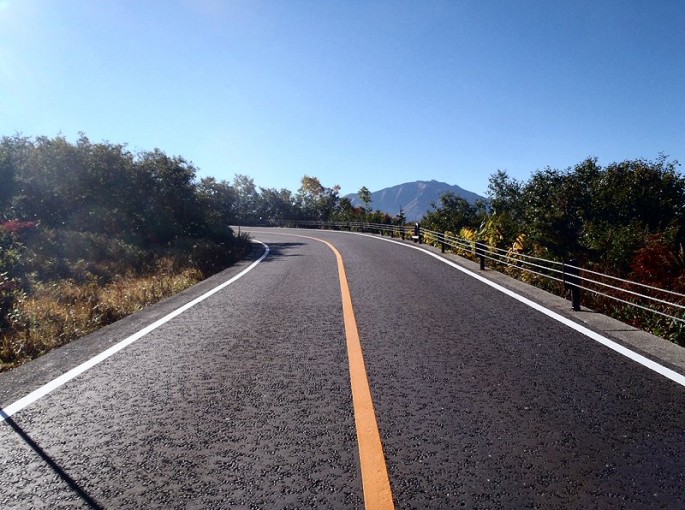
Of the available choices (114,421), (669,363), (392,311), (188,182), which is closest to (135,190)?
(188,182)

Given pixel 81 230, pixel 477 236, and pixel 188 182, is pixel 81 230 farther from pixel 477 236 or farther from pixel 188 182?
pixel 477 236

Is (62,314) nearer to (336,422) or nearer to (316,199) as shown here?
→ (336,422)

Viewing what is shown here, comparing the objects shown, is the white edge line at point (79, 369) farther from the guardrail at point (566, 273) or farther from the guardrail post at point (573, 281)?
the guardrail post at point (573, 281)

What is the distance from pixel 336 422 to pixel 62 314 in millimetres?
8027

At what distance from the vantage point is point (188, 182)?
1192 inches

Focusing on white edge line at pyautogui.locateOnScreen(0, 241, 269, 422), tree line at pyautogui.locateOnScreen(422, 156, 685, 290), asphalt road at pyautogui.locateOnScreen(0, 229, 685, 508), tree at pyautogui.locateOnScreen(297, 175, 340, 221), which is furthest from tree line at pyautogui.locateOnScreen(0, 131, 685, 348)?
tree at pyautogui.locateOnScreen(297, 175, 340, 221)

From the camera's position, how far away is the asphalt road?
268 cm

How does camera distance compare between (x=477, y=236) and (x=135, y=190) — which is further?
(x=135, y=190)

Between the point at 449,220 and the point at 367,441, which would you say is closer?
the point at 367,441

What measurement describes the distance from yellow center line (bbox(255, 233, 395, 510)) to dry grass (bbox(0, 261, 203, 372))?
4.94 metres

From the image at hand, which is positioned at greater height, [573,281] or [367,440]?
[573,281]

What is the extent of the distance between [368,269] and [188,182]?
816 inches

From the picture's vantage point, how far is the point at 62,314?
9188mm

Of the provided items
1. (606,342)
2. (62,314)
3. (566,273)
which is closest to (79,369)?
(62,314)
